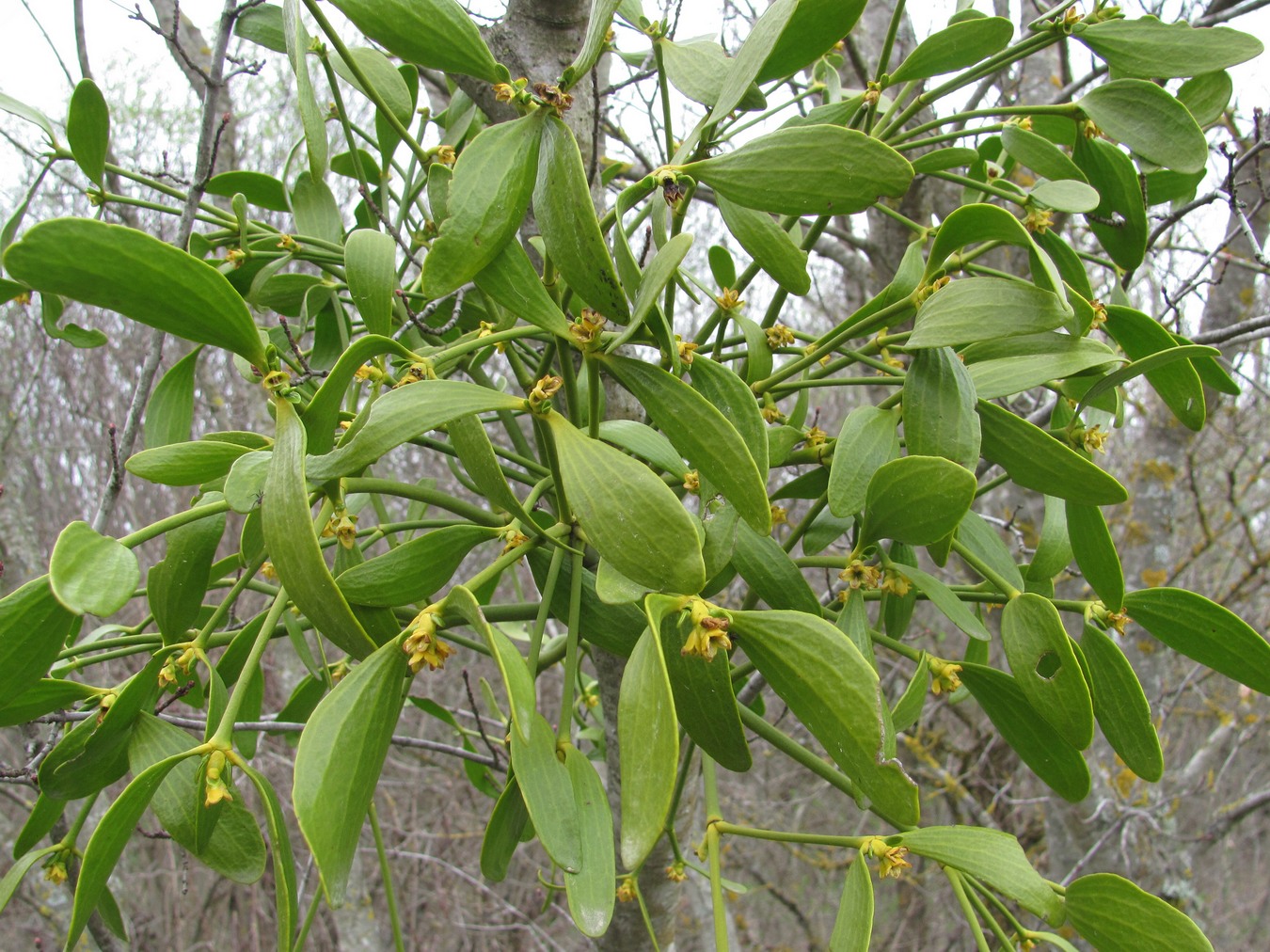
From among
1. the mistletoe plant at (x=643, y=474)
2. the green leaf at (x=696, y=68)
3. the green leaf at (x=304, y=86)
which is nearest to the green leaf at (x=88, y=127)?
the mistletoe plant at (x=643, y=474)

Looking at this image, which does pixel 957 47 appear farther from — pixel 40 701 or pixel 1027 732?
pixel 40 701

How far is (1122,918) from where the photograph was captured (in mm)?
506

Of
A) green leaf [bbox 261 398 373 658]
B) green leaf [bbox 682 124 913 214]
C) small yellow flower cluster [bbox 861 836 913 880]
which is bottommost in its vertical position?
small yellow flower cluster [bbox 861 836 913 880]

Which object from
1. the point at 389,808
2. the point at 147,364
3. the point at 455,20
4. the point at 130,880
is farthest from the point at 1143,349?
the point at 130,880

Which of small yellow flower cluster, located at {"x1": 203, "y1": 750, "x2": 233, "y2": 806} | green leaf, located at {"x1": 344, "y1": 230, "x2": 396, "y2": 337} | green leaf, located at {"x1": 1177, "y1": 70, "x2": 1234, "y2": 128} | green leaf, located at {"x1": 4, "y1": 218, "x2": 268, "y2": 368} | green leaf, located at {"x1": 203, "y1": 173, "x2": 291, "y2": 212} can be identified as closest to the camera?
green leaf, located at {"x1": 4, "y1": 218, "x2": 268, "y2": 368}

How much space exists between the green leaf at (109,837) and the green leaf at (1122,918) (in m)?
0.49

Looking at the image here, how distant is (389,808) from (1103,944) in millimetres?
3202

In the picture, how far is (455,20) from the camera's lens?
0.42 metres

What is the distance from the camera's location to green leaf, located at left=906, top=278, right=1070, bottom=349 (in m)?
0.42

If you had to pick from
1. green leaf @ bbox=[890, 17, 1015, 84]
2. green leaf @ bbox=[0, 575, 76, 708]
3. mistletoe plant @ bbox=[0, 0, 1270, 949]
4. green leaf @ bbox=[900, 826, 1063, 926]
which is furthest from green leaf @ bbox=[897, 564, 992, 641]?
green leaf @ bbox=[0, 575, 76, 708]

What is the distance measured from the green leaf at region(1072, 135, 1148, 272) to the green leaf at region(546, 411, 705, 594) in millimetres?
439

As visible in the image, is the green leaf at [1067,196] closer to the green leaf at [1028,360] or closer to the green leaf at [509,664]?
the green leaf at [1028,360]

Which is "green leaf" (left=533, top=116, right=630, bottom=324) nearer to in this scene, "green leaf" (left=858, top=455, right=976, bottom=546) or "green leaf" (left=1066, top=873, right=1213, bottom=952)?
"green leaf" (left=858, top=455, right=976, bottom=546)

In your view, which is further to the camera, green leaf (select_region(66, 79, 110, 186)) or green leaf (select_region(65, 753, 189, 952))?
green leaf (select_region(66, 79, 110, 186))
